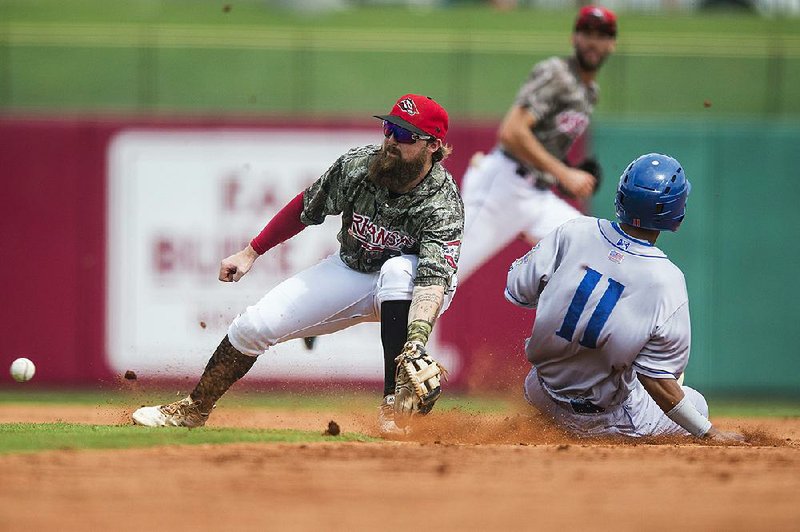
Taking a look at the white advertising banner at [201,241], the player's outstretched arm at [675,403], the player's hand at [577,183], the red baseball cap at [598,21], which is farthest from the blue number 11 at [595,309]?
the white advertising banner at [201,241]

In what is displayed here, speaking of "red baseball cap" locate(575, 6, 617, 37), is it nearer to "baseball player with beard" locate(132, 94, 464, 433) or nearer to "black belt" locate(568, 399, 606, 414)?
"baseball player with beard" locate(132, 94, 464, 433)

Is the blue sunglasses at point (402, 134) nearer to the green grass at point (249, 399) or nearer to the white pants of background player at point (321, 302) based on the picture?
the white pants of background player at point (321, 302)

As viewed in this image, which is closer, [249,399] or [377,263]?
[377,263]

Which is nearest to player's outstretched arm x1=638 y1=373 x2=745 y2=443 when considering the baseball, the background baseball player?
the background baseball player

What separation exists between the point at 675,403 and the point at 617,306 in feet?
1.71

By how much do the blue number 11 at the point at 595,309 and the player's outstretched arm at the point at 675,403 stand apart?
293 millimetres

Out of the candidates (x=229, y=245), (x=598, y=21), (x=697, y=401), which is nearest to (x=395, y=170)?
(x=697, y=401)

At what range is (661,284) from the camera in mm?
5598

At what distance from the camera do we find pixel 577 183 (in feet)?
25.8

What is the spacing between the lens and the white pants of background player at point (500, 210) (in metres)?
8.43

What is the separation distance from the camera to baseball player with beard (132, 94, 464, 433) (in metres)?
5.93

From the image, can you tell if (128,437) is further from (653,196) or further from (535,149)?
(535,149)

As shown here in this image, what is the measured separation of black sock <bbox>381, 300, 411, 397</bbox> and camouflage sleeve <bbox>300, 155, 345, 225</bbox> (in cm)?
66

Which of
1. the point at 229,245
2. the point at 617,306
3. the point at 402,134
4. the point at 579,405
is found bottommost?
the point at 229,245
